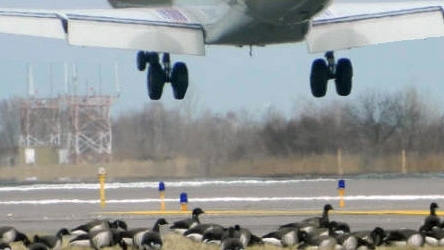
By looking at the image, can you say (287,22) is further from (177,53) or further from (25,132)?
(25,132)

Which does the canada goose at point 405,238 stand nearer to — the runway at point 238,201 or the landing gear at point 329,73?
the runway at point 238,201

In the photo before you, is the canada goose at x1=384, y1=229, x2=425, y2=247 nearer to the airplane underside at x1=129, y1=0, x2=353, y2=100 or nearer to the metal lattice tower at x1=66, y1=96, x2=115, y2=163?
the airplane underside at x1=129, y1=0, x2=353, y2=100

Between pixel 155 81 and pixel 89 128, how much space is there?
30.4 m

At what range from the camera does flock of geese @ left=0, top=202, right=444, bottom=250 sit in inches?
1393

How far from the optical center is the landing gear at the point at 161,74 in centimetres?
5141

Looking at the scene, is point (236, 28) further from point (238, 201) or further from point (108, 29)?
point (238, 201)

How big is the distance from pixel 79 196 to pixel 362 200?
44.5ft

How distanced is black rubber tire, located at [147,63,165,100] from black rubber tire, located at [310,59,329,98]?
487cm

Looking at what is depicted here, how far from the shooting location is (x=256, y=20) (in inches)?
1881

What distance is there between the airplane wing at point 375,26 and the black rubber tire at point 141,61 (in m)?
6.36

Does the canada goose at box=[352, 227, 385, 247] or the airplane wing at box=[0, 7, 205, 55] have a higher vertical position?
the airplane wing at box=[0, 7, 205, 55]

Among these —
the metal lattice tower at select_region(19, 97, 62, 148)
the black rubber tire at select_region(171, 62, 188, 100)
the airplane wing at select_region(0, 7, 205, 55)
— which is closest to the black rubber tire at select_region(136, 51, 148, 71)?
the black rubber tire at select_region(171, 62, 188, 100)

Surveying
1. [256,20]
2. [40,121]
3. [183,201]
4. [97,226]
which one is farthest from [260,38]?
[40,121]

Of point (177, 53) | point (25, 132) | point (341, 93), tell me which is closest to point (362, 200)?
point (341, 93)
